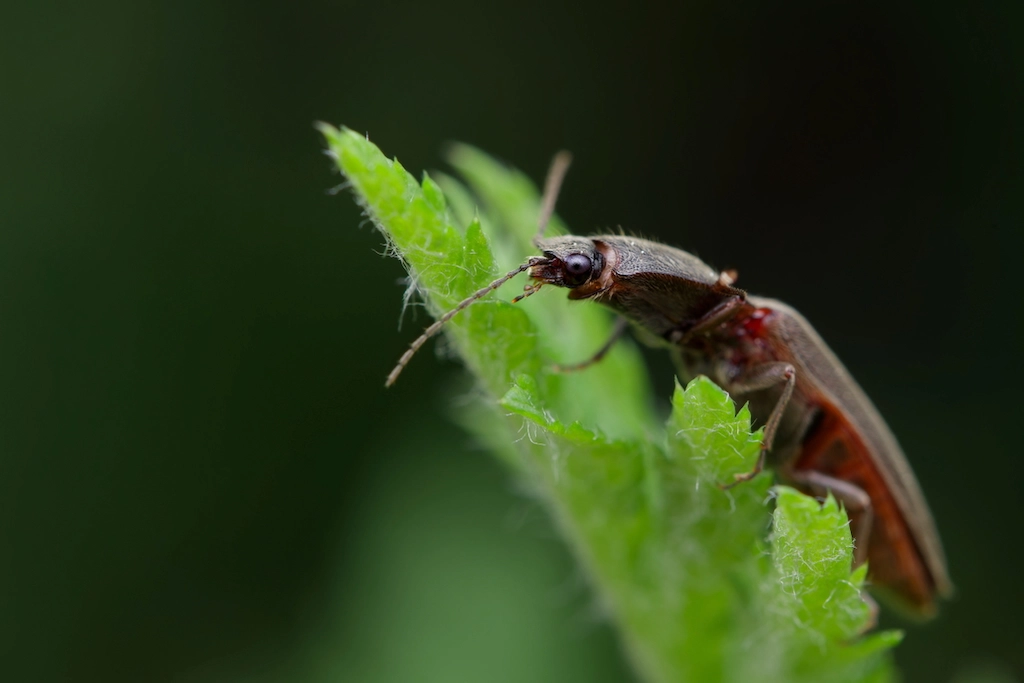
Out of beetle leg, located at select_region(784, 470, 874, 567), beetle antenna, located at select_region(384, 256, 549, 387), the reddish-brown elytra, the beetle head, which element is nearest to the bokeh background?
beetle leg, located at select_region(784, 470, 874, 567)

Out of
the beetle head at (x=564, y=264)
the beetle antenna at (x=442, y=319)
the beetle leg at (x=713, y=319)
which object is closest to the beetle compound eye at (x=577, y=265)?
the beetle head at (x=564, y=264)

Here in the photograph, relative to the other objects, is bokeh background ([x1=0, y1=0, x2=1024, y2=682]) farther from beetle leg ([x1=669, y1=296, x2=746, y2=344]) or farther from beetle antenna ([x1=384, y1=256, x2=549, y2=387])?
beetle antenna ([x1=384, y1=256, x2=549, y2=387])

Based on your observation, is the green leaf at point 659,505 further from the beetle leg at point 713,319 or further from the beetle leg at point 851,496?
the beetle leg at point 851,496

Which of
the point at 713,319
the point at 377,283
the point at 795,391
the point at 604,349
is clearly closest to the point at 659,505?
the point at 604,349

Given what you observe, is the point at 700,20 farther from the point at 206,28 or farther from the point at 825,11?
the point at 206,28

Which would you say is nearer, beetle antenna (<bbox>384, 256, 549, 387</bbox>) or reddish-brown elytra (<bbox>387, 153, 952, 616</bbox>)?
beetle antenna (<bbox>384, 256, 549, 387</bbox>)
